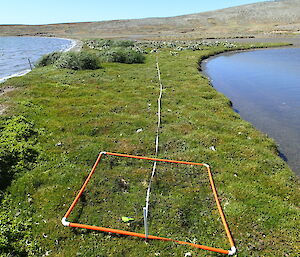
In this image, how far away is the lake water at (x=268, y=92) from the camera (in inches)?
751

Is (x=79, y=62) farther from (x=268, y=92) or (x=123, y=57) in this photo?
(x=268, y=92)

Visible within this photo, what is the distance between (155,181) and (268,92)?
23.2m

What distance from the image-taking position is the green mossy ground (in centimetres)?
981


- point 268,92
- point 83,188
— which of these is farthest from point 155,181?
point 268,92

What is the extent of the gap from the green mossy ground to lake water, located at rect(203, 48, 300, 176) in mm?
2164

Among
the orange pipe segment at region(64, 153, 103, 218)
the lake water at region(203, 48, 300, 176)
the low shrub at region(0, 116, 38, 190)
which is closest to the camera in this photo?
the orange pipe segment at region(64, 153, 103, 218)

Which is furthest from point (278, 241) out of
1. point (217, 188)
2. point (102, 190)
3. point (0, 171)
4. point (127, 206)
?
point (0, 171)

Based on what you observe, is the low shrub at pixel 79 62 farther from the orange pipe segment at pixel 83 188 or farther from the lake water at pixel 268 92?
the orange pipe segment at pixel 83 188

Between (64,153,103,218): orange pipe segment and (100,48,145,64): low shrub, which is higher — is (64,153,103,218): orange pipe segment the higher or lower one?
the lower one

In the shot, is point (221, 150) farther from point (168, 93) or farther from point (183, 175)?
point (168, 93)

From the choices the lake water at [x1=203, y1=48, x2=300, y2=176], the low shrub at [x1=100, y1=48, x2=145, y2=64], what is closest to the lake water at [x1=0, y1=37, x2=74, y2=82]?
the low shrub at [x1=100, y1=48, x2=145, y2=64]

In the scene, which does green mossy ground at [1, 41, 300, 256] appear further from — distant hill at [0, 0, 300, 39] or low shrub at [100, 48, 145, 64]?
distant hill at [0, 0, 300, 39]

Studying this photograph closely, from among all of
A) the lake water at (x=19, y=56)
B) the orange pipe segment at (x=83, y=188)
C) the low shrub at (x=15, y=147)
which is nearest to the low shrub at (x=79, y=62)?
the lake water at (x=19, y=56)

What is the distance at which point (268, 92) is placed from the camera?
98.3 ft
